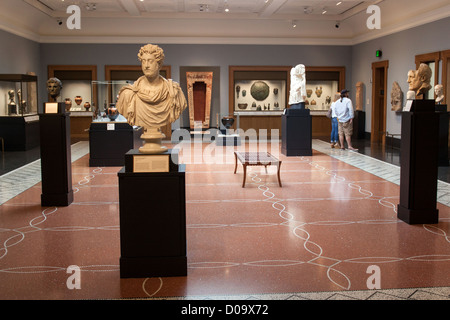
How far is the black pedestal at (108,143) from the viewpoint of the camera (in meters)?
11.7

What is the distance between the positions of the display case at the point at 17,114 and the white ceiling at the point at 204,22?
2341 millimetres

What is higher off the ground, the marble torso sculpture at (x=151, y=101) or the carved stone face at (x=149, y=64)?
the carved stone face at (x=149, y=64)

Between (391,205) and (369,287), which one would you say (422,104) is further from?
(369,287)

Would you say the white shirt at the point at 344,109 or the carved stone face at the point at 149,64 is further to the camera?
the white shirt at the point at 344,109

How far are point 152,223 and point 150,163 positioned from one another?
1.94 feet

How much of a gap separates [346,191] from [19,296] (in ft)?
19.9

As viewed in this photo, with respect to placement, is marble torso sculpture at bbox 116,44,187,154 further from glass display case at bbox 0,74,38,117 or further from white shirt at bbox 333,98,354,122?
glass display case at bbox 0,74,38,117

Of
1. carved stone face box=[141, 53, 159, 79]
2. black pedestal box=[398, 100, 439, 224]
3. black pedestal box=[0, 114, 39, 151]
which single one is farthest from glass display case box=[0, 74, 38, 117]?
black pedestal box=[398, 100, 439, 224]

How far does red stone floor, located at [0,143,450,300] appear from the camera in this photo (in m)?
4.40

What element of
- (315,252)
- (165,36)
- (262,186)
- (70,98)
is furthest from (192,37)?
(315,252)

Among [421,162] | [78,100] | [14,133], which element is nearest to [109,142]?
[14,133]

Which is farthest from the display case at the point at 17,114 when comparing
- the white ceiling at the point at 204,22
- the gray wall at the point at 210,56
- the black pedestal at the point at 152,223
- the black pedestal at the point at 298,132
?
the black pedestal at the point at 152,223

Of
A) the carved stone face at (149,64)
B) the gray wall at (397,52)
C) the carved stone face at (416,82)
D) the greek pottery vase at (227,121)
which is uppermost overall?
the gray wall at (397,52)

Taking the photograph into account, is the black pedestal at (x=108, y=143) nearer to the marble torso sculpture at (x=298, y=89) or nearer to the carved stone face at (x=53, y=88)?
the carved stone face at (x=53, y=88)
